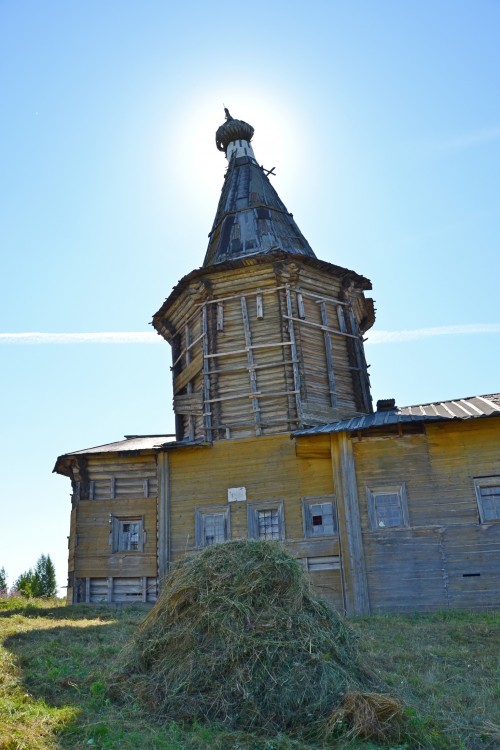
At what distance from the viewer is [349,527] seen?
17.5 metres

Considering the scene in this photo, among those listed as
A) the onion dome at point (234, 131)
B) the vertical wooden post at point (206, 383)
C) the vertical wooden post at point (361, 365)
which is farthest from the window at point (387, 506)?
the onion dome at point (234, 131)

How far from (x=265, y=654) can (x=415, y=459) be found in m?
11.2

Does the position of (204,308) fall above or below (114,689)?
above

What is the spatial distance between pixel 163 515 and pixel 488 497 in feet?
31.1

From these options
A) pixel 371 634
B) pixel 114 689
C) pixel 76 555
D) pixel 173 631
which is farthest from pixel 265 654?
pixel 76 555

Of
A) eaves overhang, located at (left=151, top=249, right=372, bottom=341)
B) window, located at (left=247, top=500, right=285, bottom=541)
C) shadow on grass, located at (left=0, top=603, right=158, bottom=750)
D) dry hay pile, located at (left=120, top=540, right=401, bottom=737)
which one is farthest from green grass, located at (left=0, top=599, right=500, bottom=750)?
eaves overhang, located at (left=151, top=249, right=372, bottom=341)

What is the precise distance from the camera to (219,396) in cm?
2106

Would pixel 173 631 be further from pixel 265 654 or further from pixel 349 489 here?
pixel 349 489

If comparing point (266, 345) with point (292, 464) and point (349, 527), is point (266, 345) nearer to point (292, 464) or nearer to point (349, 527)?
point (292, 464)

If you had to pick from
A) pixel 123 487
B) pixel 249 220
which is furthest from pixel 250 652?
pixel 249 220

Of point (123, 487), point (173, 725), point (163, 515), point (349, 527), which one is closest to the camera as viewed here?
point (173, 725)

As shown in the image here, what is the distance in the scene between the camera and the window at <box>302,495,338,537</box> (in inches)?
722

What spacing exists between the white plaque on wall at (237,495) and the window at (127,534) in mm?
3797

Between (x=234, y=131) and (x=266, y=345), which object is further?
(x=234, y=131)
